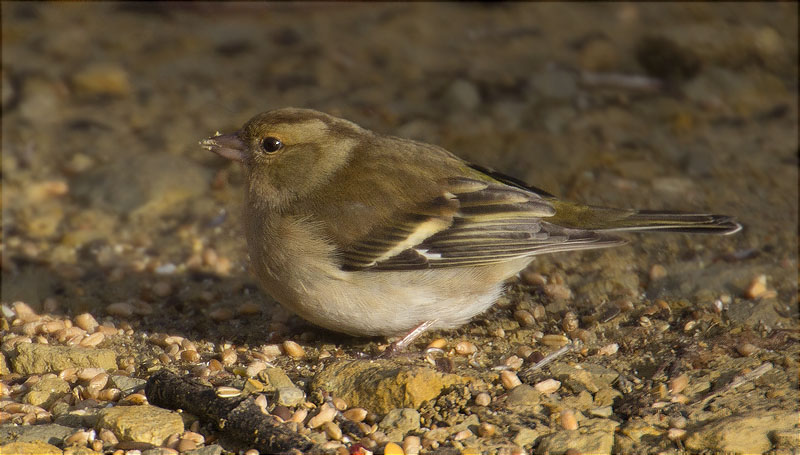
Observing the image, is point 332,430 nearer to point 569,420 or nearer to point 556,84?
point 569,420

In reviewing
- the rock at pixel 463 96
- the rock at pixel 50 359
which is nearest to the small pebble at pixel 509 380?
the rock at pixel 50 359

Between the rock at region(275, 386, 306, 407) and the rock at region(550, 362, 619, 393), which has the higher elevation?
the rock at region(275, 386, 306, 407)

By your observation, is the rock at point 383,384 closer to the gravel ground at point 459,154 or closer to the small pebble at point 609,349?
the gravel ground at point 459,154

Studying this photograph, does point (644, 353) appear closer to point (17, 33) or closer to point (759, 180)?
point (759, 180)

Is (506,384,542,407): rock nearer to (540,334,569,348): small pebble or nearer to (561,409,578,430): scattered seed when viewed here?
(561,409,578,430): scattered seed

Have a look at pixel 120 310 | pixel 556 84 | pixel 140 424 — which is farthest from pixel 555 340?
pixel 556 84

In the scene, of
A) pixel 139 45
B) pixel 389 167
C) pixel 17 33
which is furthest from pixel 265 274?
pixel 17 33

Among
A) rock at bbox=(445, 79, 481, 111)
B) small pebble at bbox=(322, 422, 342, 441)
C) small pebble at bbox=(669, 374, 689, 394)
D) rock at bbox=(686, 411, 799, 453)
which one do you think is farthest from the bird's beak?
rock at bbox=(445, 79, 481, 111)
